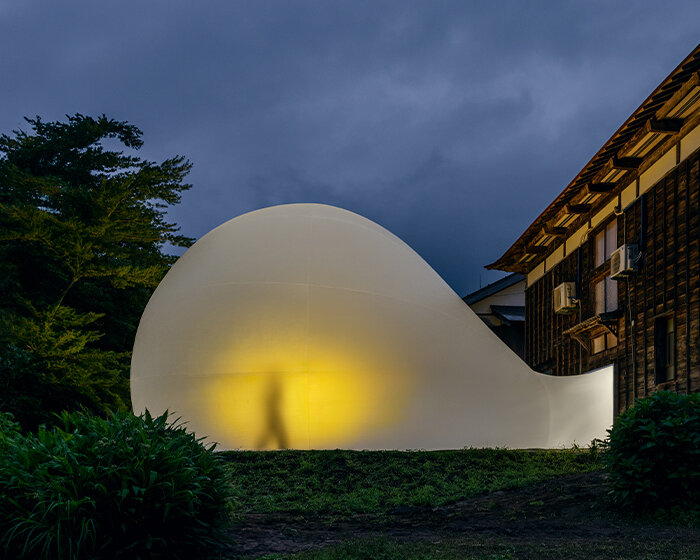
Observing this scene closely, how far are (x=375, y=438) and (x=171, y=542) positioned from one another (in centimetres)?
795

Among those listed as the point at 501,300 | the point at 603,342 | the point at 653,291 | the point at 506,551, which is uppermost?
the point at 501,300

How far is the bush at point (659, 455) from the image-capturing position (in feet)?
25.7

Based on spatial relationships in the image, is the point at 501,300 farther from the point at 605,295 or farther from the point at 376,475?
the point at 376,475

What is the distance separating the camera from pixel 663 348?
15.0 m

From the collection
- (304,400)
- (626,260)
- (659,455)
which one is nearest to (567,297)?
(626,260)

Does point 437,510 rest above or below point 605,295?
below

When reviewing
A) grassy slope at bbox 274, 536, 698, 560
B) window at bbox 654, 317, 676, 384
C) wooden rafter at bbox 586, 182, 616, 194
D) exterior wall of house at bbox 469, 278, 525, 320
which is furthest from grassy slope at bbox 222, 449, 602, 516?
exterior wall of house at bbox 469, 278, 525, 320

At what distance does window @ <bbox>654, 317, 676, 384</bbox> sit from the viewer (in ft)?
48.6

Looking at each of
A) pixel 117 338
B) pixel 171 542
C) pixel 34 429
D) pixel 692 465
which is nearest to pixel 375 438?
pixel 692 465

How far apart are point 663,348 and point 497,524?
833 cm

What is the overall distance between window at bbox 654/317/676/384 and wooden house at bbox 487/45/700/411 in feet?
0.07

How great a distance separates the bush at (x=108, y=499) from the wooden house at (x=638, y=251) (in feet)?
33.9

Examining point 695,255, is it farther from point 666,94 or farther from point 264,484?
point 264,484

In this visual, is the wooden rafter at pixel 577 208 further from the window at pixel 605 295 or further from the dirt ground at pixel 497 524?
the dirt ground at pixel 497 524
